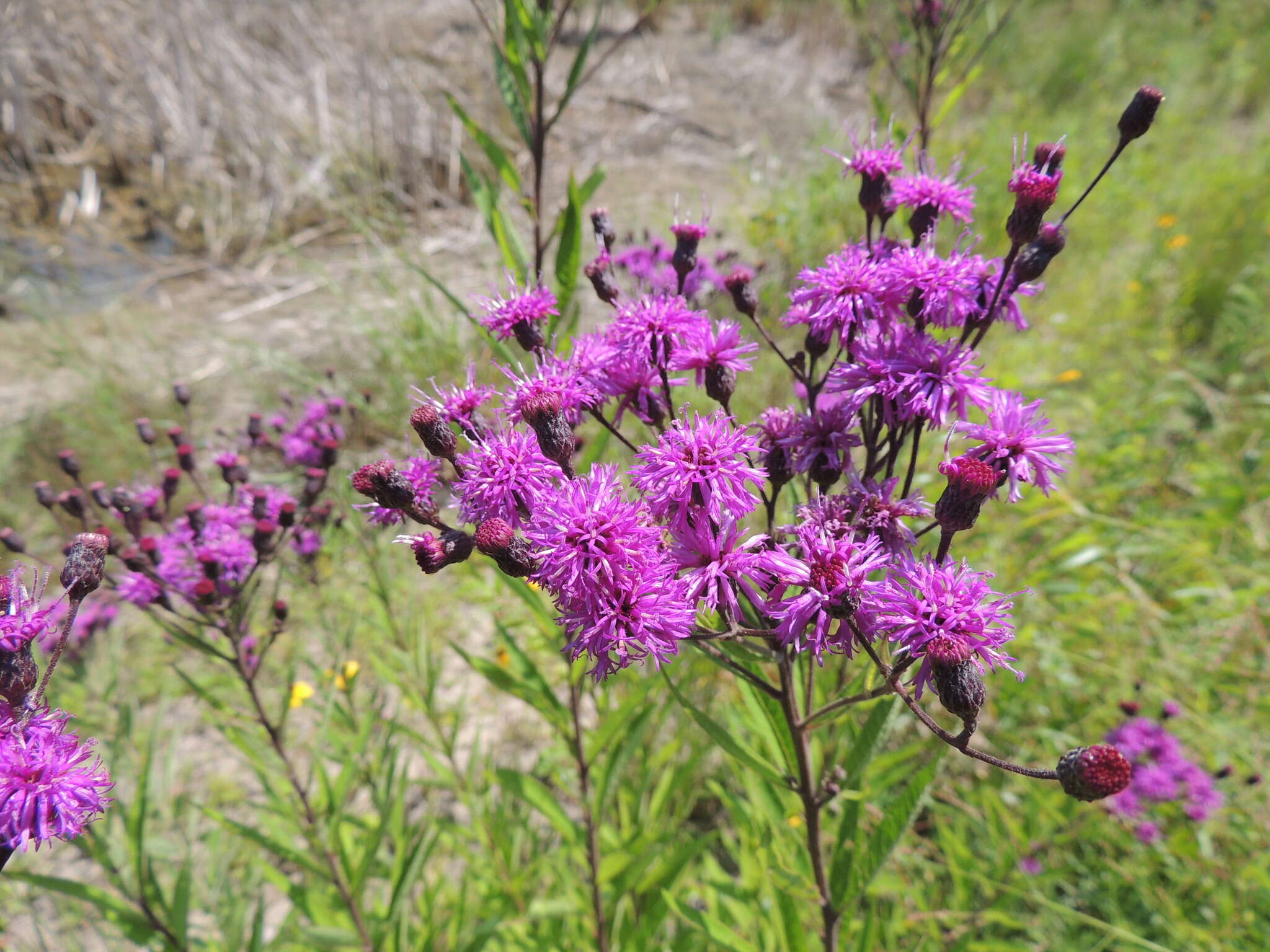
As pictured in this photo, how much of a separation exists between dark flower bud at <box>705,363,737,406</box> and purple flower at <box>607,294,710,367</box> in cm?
8

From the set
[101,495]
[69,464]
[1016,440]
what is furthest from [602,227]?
[69,464]

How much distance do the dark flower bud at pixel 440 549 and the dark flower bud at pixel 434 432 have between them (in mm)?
157

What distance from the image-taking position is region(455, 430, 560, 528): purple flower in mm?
1176

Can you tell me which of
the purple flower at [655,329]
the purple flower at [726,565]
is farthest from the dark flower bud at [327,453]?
the purple flower at [726,565]

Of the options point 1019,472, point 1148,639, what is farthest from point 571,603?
point 1148,639

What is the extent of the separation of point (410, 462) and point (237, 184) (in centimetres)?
800

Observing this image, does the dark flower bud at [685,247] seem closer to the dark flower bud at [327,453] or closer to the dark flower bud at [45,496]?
the dark flower bud at [327,453]

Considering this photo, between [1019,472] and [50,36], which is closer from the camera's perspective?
[1019,472]

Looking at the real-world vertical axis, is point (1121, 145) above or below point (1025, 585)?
above

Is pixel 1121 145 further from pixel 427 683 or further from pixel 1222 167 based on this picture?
pixel 1222 167

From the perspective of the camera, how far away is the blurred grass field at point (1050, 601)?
2.16 metres

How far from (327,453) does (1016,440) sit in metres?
2.11

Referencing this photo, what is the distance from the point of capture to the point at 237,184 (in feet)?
24.0

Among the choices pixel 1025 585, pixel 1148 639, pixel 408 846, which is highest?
pixel 1025 585
